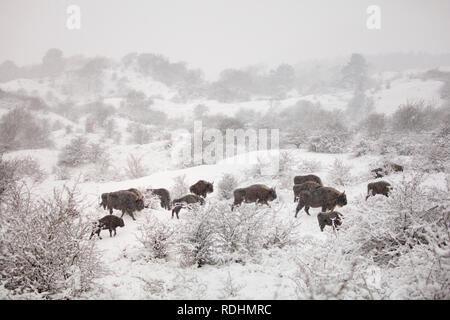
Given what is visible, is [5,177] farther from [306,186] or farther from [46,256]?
[306,186]

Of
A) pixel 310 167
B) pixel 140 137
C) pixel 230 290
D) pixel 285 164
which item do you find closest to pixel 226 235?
pixel 230 290

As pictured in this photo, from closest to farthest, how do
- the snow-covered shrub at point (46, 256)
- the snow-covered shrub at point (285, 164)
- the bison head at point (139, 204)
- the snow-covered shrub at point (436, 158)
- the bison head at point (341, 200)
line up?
the snow-covered shrub at point (46, 256) → the bison head at point (341, 200) → the bison head at point (139, 204) → the snow-covered shrub at point (436, 158) → the snow-covered shrub at point (285, 164)

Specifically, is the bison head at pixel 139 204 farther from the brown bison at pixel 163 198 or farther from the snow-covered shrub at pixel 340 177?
the snow-covered shrub at pixel 340 177

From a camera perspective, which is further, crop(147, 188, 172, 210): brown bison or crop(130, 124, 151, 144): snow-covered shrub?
crop(130, 124, 151, 144): snow-covered shrub

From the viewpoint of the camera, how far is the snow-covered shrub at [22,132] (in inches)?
1024

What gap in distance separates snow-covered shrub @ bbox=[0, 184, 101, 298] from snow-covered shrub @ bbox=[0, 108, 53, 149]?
27391mm

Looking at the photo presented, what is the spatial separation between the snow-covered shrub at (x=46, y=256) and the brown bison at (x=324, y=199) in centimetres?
555

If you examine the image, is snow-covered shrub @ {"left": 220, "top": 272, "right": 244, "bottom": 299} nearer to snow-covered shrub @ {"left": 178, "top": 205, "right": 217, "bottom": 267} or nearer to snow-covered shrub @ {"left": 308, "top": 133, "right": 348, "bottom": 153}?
snow-covered shrub @ {"left": 178, "top": 205, "right": 217, "bottom": 267}

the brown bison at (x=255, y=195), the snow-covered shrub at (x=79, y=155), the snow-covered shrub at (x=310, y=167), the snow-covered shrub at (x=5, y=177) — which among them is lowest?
the snow-covered shrub at (x=79, y=155)

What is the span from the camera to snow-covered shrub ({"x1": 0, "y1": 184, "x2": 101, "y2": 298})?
3.06 metres

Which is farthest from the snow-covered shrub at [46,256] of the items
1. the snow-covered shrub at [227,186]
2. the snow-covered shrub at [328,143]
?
the snow-covered shrub at [328,143]

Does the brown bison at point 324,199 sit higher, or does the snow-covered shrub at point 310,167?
the brown bison at point 324,199

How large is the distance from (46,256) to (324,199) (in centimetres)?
655

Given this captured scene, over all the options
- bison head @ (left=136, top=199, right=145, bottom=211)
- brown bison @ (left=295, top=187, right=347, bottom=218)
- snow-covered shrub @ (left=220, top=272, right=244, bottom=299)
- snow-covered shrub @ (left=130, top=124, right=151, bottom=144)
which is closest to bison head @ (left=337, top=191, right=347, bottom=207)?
brown bison @ (left=295, top=187, right=347, bottom=218)
